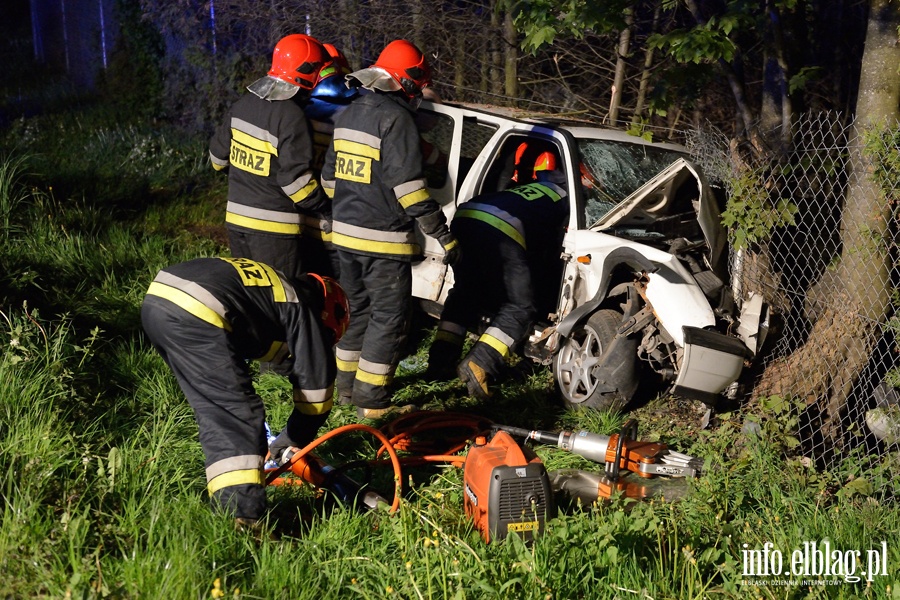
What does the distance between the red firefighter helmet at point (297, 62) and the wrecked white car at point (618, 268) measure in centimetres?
93

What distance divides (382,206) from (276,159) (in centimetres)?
82

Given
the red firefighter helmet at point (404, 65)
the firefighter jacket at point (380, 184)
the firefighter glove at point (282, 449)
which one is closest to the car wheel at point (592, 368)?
the firefighter jacket at point (380, 184)

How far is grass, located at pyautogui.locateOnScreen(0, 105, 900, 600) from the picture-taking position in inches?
119

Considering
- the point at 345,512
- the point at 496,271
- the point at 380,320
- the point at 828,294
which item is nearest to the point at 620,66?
the point at 496,271

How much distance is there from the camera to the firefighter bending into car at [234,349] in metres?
3.46

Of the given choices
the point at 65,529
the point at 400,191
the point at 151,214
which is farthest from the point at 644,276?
the point at 151,214

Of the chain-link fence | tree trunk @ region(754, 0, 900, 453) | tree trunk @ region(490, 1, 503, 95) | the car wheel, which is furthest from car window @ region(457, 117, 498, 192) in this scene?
tree trunk @ region(490, 1, 503, 95)

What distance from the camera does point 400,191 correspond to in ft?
16.6

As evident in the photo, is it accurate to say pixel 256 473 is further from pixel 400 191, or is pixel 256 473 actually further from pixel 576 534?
pixel 400 191

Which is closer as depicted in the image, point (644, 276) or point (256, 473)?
point (256, 473)

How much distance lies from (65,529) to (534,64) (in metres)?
7.35

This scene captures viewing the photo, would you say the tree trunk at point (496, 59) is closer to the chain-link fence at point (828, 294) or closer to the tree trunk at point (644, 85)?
the tree trunk at point (644, 85)

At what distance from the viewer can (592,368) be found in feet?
17.3

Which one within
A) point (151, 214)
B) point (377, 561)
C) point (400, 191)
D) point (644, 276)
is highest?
point (400, 191)
